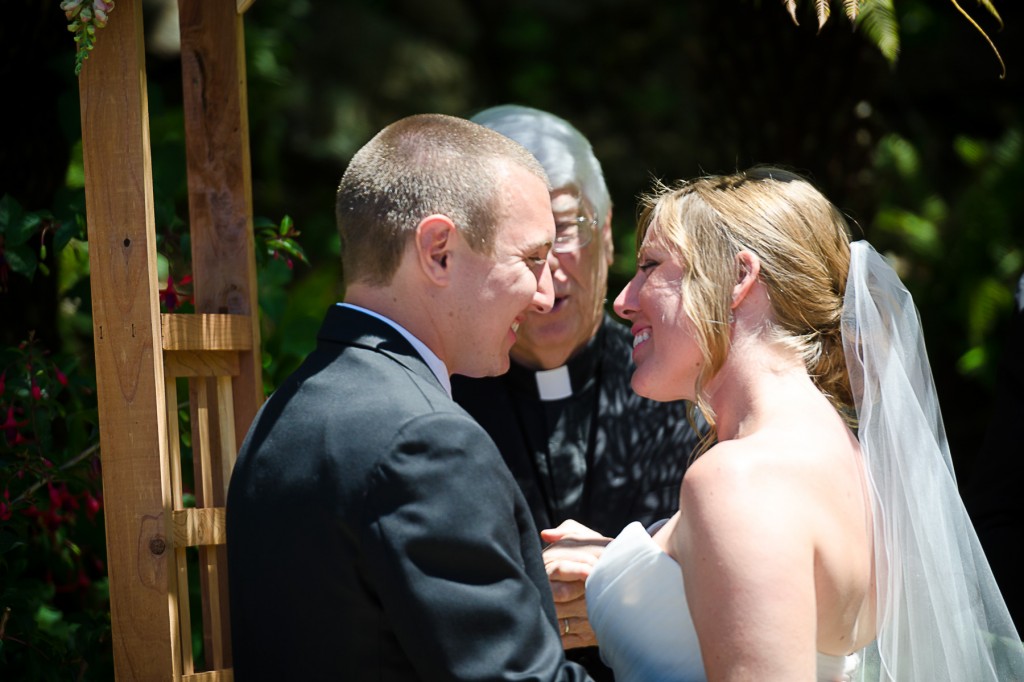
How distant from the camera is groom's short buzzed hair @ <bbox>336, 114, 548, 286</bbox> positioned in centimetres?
210

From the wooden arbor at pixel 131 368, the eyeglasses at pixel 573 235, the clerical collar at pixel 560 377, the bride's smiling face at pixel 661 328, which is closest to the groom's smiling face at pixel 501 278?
the bride's smiling face at pixel 661 328

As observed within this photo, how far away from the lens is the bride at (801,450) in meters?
2.11

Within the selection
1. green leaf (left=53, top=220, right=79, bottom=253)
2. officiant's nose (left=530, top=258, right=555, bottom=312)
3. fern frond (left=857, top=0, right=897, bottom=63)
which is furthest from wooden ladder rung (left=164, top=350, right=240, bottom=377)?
fern frond (left=857, top=0, right=897, bottom=63)

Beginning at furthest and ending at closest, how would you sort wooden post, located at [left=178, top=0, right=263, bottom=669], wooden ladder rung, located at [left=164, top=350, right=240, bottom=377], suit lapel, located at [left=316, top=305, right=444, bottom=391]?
wooden post, located at [left=178, top=0, right=263, bottom=669] < wooden ladder rung, located at [left=164, top=350, right=240, bottom=377] < suit lapel, located at [left=316, top=305, right=444, bottom=391]

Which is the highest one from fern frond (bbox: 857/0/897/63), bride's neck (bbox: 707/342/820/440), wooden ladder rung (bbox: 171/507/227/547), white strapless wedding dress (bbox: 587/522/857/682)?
fern frond (bbox: 857/0/897/63)

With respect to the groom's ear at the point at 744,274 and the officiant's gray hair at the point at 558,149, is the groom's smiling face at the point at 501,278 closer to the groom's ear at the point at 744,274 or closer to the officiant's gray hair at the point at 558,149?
the groom's ear at the point at 744,274

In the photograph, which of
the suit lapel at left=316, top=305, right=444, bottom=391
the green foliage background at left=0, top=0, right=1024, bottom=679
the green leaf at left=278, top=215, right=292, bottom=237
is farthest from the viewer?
the green leaf at left=278, top=215, right=292, bottom=237

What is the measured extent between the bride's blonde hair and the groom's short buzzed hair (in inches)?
19.8

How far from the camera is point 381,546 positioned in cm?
177

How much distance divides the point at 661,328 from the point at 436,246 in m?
0.65

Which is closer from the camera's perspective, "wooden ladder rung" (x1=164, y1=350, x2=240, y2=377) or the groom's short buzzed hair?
the groom's short buzzed hair

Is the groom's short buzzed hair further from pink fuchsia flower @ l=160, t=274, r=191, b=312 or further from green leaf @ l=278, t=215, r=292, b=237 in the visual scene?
green leaf @ l=278, t=215, r=292, b=237

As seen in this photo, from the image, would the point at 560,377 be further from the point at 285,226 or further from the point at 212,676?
the point at 212,676

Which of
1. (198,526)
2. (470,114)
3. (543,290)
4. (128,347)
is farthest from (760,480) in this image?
(470,114)
